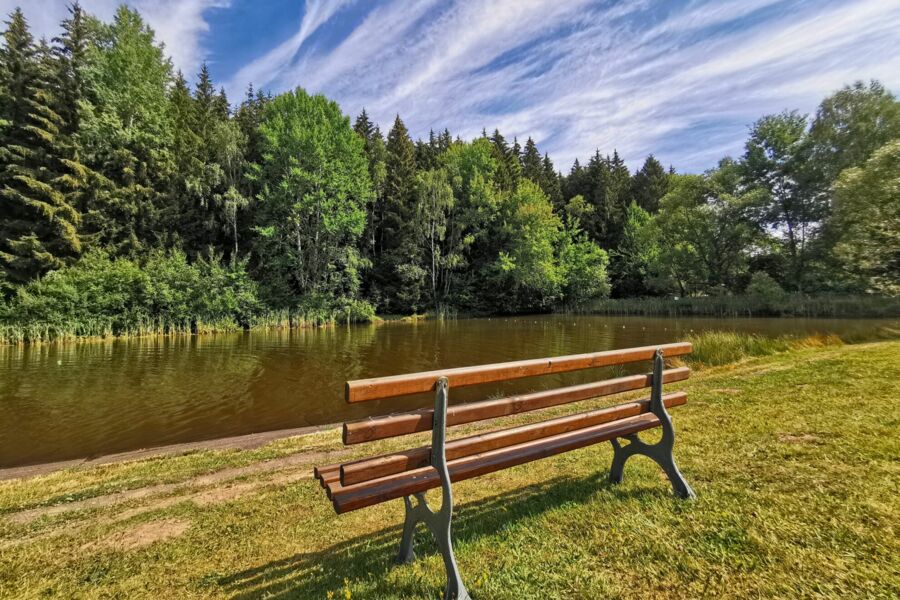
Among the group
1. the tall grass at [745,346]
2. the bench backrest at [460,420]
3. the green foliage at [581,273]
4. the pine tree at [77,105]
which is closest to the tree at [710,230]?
the green foliage at [581,273]

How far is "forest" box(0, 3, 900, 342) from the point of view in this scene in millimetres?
22891

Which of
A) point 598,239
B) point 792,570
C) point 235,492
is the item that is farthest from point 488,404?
point 598,239

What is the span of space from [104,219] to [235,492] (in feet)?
103

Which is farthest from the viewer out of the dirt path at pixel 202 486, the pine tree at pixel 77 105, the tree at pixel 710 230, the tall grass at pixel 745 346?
the tree at pixel 710 230

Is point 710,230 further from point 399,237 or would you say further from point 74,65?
point 74,65

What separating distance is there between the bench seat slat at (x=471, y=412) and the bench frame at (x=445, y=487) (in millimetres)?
109

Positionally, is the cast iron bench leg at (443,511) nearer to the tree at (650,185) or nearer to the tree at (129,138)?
the tree at (129,138)

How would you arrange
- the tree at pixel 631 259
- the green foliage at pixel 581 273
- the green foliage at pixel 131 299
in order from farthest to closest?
1. the tree at pixel 631 259
2. the green foliage at pixel 581 273
3. the green foliage at pixel 131 299

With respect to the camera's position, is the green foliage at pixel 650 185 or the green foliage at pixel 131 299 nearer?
the green foliage at pixel 131 299

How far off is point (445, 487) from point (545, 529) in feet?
3.55

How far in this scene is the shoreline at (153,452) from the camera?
6.16m

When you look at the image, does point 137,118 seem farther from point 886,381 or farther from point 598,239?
point 598,239

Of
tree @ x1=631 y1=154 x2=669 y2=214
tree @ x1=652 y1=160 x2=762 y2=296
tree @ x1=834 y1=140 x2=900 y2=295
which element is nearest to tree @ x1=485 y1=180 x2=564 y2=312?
tree @ x1=652 y1=160 x2=762 y2=296

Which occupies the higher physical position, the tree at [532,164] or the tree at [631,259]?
the tree at [532,164]
